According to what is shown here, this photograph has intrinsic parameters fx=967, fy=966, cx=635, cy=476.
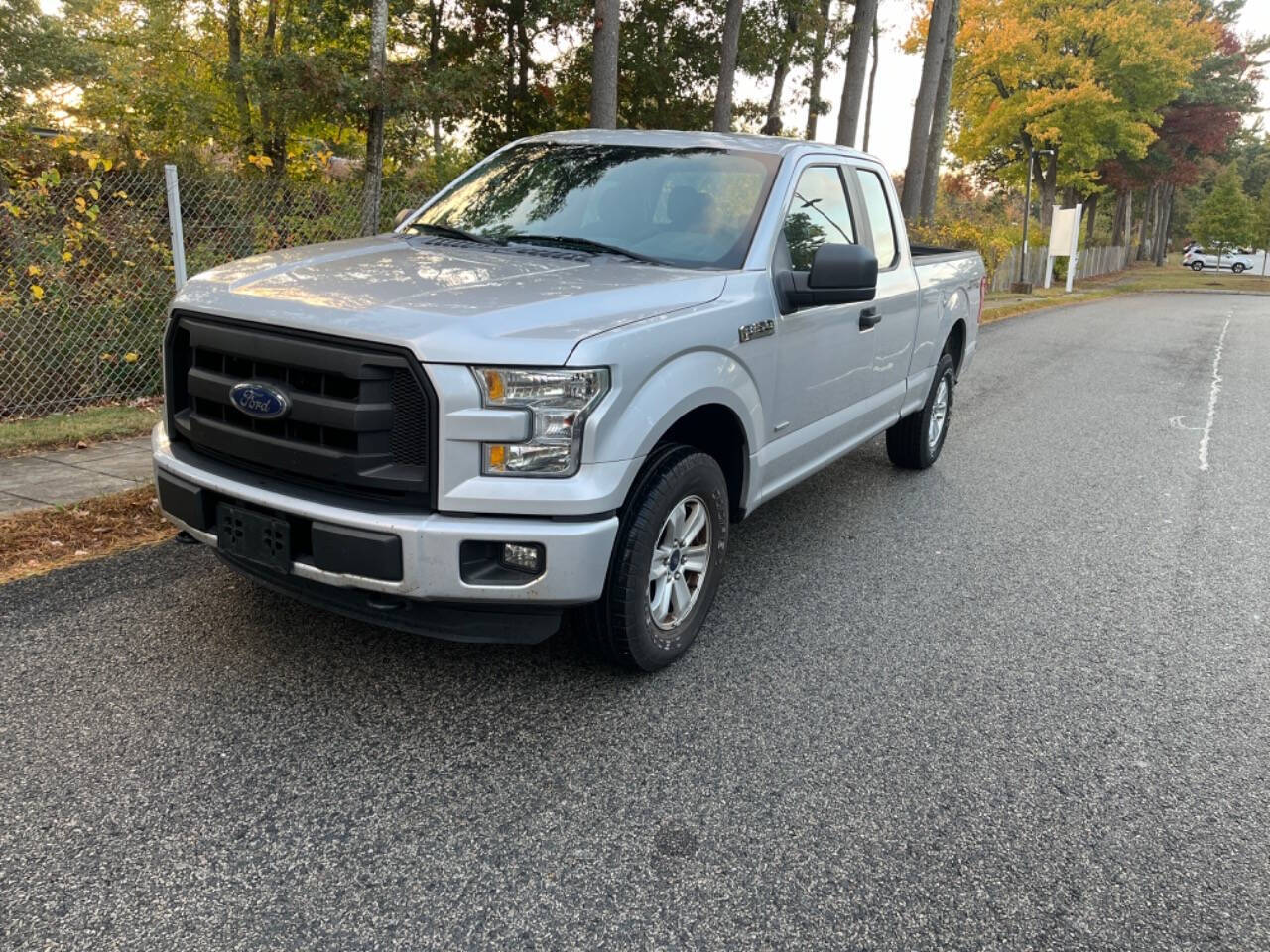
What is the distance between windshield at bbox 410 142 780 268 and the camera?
162 inches

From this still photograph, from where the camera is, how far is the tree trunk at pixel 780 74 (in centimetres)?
2594

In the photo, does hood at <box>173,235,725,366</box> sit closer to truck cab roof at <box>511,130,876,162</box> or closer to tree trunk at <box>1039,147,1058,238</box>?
truck cab roof at <box>511,130,876,162</box>

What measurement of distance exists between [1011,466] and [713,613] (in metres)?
3.93

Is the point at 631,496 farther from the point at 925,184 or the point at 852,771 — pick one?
the point at 925,184

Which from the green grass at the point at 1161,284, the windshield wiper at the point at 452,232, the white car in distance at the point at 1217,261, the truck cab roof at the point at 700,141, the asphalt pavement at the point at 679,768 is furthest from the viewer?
the white car in distance at the point at 1217,261

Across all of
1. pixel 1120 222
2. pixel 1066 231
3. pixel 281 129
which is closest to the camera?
pixel 281 129

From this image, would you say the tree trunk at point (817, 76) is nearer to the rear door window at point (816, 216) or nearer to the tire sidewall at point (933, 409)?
the tire sidewall at point (933, 409)

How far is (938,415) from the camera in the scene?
702 centimetres

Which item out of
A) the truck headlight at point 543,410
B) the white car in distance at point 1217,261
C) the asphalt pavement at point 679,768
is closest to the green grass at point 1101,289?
the white car in distance at point 1217,261

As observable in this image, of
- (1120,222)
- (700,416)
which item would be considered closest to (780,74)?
(700,416)

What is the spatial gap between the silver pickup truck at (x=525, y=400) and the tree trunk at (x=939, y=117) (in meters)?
20.5

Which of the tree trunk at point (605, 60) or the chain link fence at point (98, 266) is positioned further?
the tree trunk at point (605, 60)

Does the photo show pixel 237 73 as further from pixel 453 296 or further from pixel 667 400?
pixel 667 400

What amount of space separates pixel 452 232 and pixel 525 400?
5.97ft
